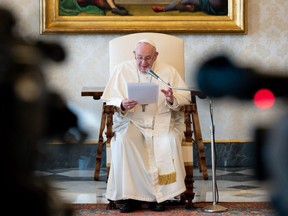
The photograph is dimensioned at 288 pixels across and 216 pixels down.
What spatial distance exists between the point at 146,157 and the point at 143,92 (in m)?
0.68

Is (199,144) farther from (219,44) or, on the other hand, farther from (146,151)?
(146,151)

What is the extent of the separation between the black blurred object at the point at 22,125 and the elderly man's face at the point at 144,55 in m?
7.22

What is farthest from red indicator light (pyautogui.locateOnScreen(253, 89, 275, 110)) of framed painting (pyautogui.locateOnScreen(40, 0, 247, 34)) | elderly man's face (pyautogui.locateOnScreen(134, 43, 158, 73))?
framed painting (pyautogui.locateOnScreen(40, 0, 247, 34))

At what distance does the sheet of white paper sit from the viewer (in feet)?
23.0

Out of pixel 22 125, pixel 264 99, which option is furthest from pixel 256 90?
pixel 22 125

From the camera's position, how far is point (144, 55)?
25.0ft

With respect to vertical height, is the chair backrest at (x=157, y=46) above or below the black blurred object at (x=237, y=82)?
above

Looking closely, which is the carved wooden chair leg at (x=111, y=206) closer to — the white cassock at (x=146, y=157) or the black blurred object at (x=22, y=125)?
the white cassock at (x=146, y=157)

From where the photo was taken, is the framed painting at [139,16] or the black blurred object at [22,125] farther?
the framed painting at [139,16]

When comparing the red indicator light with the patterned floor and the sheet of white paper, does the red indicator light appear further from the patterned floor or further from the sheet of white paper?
the patterned floor

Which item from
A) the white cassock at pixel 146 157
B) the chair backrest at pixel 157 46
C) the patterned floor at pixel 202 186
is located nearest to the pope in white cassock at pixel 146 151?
the white cassock at pixel 146 157

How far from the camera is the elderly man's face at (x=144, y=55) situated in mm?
7625

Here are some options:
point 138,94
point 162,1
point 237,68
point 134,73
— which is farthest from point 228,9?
point 237,68

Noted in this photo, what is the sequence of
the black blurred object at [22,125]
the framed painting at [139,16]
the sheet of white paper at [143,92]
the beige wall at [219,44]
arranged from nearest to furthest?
the black blurred object at [22,125] → the sheet of white paper at [143,92] → the framed painting at [139,16] → the beige wall at [219,44]
